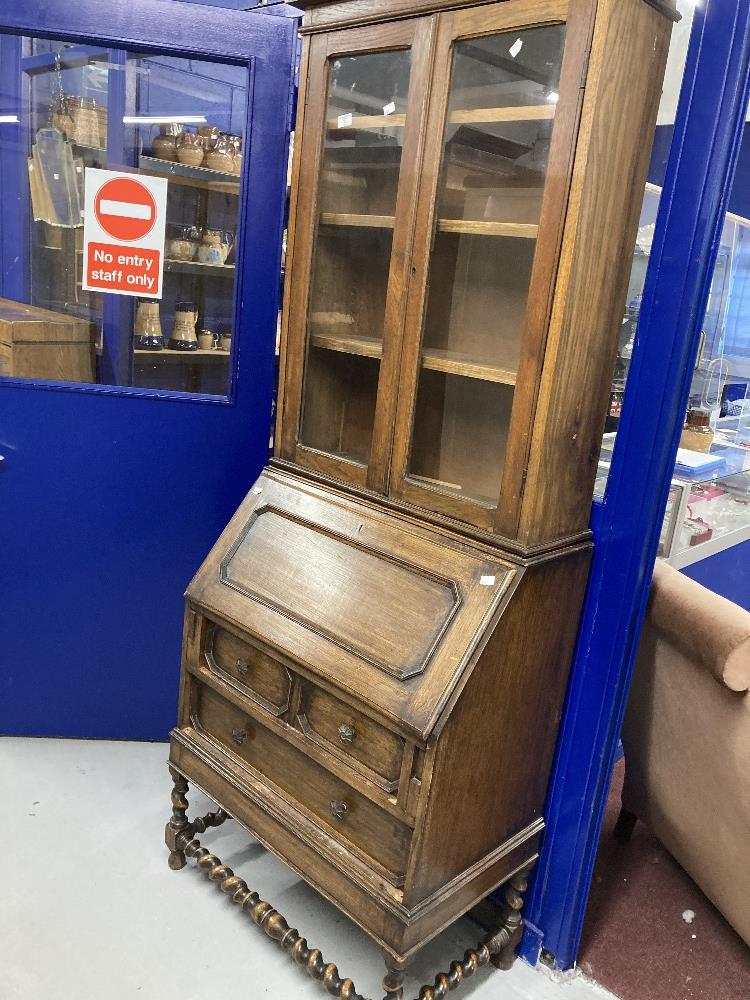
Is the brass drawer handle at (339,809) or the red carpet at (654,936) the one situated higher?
the brass drawer handle at (339,809)

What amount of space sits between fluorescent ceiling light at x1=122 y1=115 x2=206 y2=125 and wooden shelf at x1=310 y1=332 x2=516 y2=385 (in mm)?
812

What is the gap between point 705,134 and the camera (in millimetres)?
1501

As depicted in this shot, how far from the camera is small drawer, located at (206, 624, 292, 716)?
5.87 feet

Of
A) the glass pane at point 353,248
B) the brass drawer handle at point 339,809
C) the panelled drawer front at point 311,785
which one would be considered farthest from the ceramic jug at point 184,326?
the brass drawer handle at point 339,809

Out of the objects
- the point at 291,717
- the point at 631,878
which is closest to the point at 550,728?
the point at 291,717

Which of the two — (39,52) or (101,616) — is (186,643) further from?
(39,52)

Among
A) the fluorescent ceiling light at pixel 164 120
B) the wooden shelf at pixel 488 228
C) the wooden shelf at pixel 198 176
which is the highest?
the fluorescent ceiling light at pixel 164 120

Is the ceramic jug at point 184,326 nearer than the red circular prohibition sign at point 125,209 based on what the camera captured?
No

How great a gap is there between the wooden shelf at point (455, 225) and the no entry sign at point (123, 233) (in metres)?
0.66

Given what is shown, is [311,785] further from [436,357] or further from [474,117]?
[474,117]

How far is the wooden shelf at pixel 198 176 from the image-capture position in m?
2.24

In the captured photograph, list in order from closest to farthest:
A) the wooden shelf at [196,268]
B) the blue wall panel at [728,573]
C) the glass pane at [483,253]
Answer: the glass pane at [483,253] → the wooden shelf at [196,268] → the blue wall panel at [728,573]

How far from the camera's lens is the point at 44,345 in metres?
2.32

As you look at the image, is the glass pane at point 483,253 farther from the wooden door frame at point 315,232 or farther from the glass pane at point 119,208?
the glass pane at point 119,208
